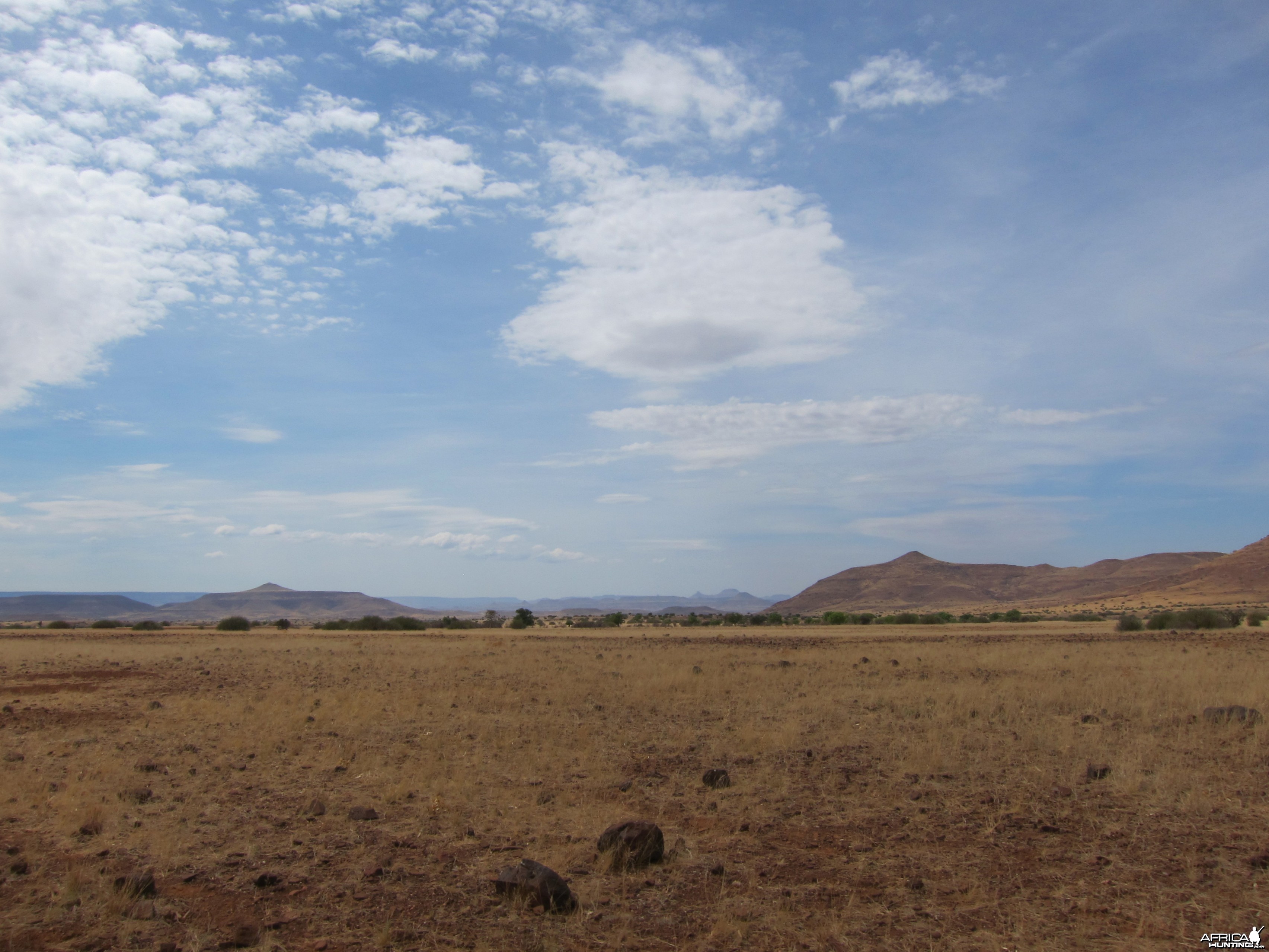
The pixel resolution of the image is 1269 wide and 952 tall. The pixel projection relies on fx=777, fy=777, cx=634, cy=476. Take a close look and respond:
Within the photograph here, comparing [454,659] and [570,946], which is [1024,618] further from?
[570,946]

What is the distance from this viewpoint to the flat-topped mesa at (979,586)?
160500 mm

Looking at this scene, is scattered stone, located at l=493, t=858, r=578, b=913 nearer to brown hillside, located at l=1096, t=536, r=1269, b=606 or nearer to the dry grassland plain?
the dry grassland plain

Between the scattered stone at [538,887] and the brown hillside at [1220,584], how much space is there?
114307mm

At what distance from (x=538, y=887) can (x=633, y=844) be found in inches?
58.6

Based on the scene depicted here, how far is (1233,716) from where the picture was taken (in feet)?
48.4

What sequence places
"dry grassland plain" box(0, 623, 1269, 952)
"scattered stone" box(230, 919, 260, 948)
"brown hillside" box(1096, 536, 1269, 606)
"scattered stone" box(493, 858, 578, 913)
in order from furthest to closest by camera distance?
"brown hillside" box(1096, 536, 1269, 606)
"scattered stone" box(493, 858, 578, 913)
"dry grassland plain" box(0, 623, 1269, 952)
"scattered stone" box(230, 919, 260, 948)

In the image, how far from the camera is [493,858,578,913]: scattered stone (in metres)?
7.09

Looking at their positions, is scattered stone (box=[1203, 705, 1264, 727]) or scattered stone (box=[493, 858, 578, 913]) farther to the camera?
scattered stone (box=[1203, 705, 1264, 727])

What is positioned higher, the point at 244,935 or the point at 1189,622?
the point at 244,935

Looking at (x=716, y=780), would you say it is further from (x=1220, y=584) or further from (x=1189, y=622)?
(x=1220, y=584)

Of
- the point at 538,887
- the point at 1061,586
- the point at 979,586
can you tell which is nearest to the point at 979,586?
the point at 979,586

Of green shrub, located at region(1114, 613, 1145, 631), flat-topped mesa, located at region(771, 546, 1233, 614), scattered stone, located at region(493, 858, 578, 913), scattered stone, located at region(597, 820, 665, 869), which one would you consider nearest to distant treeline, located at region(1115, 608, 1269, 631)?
green shrub, located at region(1114, 613, 1145, 631)

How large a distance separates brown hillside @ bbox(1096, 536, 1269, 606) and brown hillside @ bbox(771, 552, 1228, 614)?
60.6ft

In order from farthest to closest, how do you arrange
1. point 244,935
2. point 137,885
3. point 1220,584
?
point 1220,584
point 137,885
point 244,935
